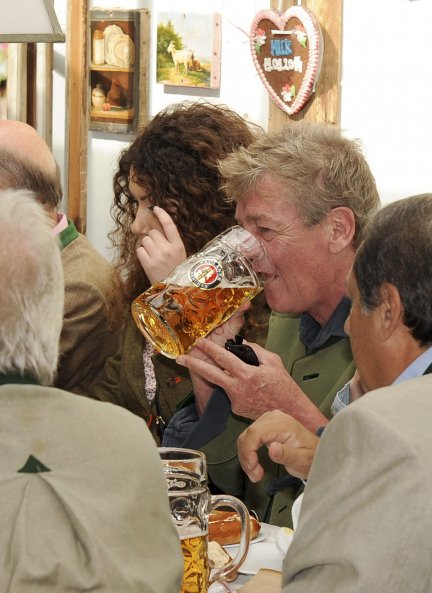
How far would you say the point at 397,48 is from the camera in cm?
333

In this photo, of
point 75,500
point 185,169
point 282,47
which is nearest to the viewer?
point 75,500

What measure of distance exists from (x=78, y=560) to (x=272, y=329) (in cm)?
131

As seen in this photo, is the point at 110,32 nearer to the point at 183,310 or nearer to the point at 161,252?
the point at 161,252

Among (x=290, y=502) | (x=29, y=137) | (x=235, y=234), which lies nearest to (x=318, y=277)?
(x=235, y=234)

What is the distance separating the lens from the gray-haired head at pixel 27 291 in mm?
1121

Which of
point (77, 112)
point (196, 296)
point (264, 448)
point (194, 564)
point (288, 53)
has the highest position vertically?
point (288, 53)

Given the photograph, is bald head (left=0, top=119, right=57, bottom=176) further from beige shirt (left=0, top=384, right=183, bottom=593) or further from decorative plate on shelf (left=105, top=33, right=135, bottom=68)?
decorative plate on shelf (left=105, top=33, right=135, bottom=68)

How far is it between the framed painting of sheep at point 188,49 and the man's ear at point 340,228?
208 cm

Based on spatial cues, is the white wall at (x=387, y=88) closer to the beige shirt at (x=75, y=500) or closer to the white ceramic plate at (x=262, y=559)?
the white ceramic plate at (x=262, y=559)

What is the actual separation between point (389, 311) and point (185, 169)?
122cm

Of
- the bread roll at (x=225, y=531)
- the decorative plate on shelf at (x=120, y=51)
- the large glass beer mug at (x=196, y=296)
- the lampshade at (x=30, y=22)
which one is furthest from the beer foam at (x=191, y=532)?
the decorative plate on shelf at (x=120, y=51)

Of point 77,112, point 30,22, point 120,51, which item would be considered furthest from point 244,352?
point 77,112

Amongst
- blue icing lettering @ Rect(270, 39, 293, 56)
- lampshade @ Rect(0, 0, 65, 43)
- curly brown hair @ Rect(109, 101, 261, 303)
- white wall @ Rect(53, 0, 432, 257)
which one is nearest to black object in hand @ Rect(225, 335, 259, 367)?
curly brown hair @ Rect(109, 101, 261, 303)

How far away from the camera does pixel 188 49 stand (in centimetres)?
426
